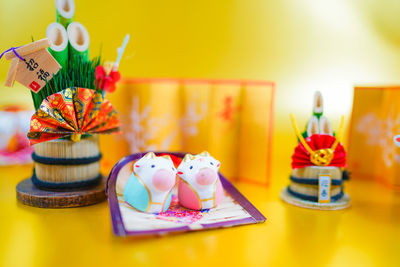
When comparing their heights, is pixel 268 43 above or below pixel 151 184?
above

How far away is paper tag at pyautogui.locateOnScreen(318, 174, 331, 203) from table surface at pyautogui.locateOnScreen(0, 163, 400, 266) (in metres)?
0.05

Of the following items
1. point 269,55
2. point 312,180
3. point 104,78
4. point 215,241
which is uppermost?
point 269,55

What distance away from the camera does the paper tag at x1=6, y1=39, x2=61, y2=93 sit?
3.53 ft

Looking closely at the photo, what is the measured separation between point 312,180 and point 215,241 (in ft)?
1.54

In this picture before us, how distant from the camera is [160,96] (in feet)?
5.07

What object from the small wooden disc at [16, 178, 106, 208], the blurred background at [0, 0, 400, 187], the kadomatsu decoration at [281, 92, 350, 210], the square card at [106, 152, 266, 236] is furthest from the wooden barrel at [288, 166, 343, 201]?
the small wooden disc at [16, 178, 106, 208]

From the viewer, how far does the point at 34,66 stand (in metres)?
1.10

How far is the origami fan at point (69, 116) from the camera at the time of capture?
1113mm

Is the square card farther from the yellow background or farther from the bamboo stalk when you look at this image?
the bamboo stalk

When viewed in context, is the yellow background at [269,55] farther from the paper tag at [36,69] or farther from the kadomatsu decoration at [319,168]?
the paper tag at [36,69]

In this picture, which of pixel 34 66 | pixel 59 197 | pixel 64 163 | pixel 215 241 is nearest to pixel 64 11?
pixel 34 66

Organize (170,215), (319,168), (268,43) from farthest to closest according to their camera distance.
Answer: (268,43) < (319,168) < (170,215)

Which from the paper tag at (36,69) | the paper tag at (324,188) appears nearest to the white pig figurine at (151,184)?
the paper tag at (36,69)

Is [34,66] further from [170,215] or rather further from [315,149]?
[315,149]
